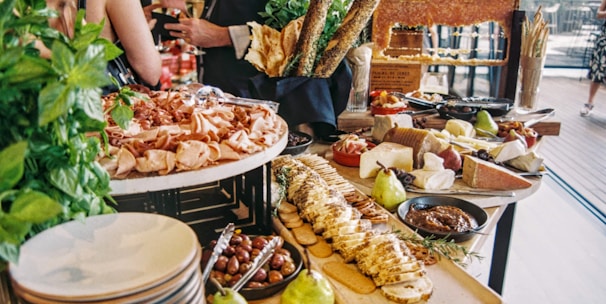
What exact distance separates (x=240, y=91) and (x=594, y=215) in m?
3.02

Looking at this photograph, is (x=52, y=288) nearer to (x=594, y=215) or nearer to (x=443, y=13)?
(x=443, y=13)

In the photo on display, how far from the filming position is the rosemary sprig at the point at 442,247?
1535 millimetres

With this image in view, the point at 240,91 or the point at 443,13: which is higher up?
the point at 443,13

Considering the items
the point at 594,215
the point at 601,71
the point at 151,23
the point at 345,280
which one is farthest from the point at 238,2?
the point at 601,71

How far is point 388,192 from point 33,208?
138cm

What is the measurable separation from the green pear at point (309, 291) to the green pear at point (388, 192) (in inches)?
28.0

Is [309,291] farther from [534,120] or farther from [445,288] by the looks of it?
[534,120]

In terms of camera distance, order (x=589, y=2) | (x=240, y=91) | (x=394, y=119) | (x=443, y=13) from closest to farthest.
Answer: (x=394, y=119) → (x=240, y=91) → (x=443, y=13) → (x=589, y=2)

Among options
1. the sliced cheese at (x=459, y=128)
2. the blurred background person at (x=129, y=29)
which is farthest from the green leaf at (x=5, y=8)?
the sliced cheese at (x=459, y=128)

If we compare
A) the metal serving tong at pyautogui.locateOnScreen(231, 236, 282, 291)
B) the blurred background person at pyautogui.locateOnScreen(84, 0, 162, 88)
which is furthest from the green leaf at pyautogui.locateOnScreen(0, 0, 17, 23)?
the blurred background person at pyautogui.locateOnScreen(84, 0, 162, 88)

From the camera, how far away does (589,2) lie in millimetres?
10797

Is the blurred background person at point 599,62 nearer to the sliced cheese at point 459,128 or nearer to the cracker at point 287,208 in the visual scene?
the sliced cheese at point 459,128

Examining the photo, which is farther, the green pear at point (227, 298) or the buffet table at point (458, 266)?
the buffet table at point (458, 266)

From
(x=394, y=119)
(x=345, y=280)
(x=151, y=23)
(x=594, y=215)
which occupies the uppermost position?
(x=151, y=23)
